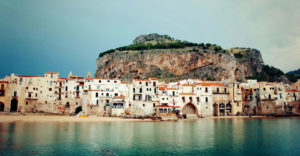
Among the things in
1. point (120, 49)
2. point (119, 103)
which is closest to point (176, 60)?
point (120, 49)

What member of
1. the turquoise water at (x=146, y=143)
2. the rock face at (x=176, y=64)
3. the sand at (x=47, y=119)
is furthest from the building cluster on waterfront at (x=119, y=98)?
the rock face at (x=176, y=64)

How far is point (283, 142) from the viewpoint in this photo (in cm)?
3169

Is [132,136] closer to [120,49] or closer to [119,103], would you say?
[119,103]

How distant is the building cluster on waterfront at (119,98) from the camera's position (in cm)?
6000

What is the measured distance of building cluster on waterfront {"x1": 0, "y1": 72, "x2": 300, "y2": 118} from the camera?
6000 centimetres

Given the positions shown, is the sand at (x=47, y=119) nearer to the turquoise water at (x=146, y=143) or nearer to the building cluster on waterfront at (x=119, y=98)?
the building cluster on waterfront at (x=119, y=98)

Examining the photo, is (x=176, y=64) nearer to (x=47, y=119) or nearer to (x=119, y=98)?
(x=119, y=98)

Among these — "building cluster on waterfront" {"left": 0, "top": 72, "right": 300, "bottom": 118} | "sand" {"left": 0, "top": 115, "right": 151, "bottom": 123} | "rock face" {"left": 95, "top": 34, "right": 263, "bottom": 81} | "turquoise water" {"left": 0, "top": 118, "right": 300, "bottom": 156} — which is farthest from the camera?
"rock face" {"left": 95, "top": 34, "right": 263, "bottom": 81}

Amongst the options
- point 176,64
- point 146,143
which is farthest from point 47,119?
point 176,64

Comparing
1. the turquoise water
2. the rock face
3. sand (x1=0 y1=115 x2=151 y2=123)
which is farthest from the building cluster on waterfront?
the rock face

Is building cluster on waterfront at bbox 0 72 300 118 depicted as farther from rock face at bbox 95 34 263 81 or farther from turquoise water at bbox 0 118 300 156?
rock face at bbox 95 34 263 81

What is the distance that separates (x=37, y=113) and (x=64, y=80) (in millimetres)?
10576

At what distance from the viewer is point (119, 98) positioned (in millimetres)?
59500

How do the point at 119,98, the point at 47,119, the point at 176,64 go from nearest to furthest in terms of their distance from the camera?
the point at 47,119 → the point at 119,98 → the point at 176,64
